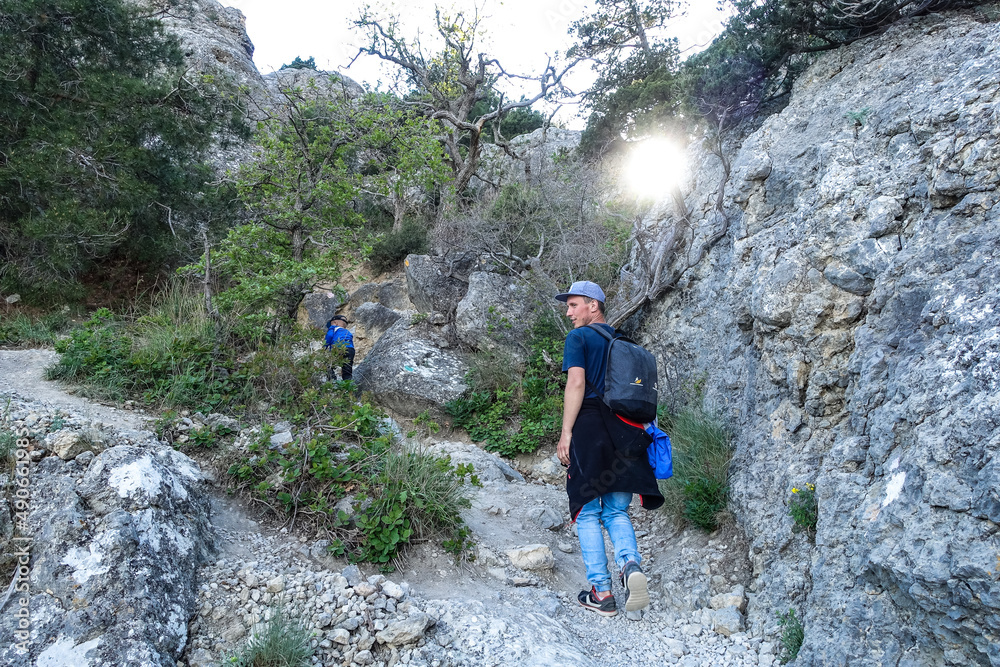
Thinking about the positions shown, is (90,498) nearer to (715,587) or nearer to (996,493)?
(715,587)

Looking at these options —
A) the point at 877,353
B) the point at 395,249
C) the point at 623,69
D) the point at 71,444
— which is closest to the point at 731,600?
the point at 877,353

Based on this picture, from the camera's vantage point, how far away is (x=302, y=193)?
8.77 meters

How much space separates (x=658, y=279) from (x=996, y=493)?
4.60m

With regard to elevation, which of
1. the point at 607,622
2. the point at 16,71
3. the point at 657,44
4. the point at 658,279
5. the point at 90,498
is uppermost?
the point at 657,44

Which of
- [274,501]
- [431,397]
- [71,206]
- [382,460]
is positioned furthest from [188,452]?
[71,206]

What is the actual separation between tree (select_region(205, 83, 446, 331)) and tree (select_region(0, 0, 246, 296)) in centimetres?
119

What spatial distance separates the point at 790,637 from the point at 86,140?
9991 millimetres

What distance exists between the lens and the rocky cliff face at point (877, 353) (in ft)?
7.61

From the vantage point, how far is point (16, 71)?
807 cm

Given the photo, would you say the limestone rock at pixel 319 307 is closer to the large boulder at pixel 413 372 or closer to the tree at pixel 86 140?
the tree at pixel 86 140

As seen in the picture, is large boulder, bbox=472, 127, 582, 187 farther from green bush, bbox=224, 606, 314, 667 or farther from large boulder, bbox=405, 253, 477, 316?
green bush, bbox=224, 606, 314, 667

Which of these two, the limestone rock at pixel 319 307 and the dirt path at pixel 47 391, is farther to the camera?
the limestone rock at pixel 319 307

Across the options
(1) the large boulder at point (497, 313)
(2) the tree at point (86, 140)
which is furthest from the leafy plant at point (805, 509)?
Answer: (2) the tree at point (86, 140)

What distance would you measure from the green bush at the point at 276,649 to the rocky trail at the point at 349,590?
0.13m
